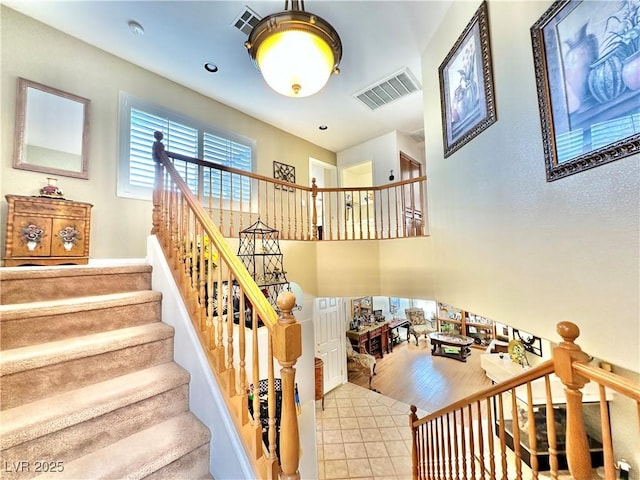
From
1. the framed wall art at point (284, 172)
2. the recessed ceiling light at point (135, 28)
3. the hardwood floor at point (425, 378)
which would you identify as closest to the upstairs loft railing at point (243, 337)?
the recessed ceiling light at point (135, 28)

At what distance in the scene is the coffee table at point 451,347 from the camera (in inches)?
314

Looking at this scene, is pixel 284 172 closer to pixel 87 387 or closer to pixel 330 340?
pixel 330 340

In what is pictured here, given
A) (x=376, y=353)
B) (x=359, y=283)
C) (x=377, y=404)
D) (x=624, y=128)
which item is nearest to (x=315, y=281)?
(x=359, y=283)

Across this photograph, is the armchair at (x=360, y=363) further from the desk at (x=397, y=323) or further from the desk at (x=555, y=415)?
the desk at (x=555, y=415)

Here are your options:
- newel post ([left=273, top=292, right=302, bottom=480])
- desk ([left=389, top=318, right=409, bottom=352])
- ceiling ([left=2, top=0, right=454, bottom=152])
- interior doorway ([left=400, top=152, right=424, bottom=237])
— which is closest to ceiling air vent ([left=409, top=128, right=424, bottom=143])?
interior doorway ([left=400, top=152, right=424, bottom=237])

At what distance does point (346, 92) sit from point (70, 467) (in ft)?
15.2

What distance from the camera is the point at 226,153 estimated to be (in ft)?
13.8

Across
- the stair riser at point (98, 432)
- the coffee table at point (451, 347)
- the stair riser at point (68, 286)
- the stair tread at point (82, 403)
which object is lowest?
the coffee table at point (451, 347)

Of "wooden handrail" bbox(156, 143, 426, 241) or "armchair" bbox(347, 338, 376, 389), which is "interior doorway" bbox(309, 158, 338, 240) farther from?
"armchair" bbox(347, 338, 376, 389)

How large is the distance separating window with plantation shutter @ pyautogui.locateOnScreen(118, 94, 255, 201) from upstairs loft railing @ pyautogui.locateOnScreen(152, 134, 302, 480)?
941mm

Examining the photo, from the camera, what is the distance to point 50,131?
273 centimetres

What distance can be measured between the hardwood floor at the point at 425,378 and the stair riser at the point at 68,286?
217 inches

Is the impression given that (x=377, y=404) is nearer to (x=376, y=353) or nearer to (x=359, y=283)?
(x=359, y=283)

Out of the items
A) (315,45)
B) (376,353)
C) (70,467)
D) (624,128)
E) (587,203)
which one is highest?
(315,45)
